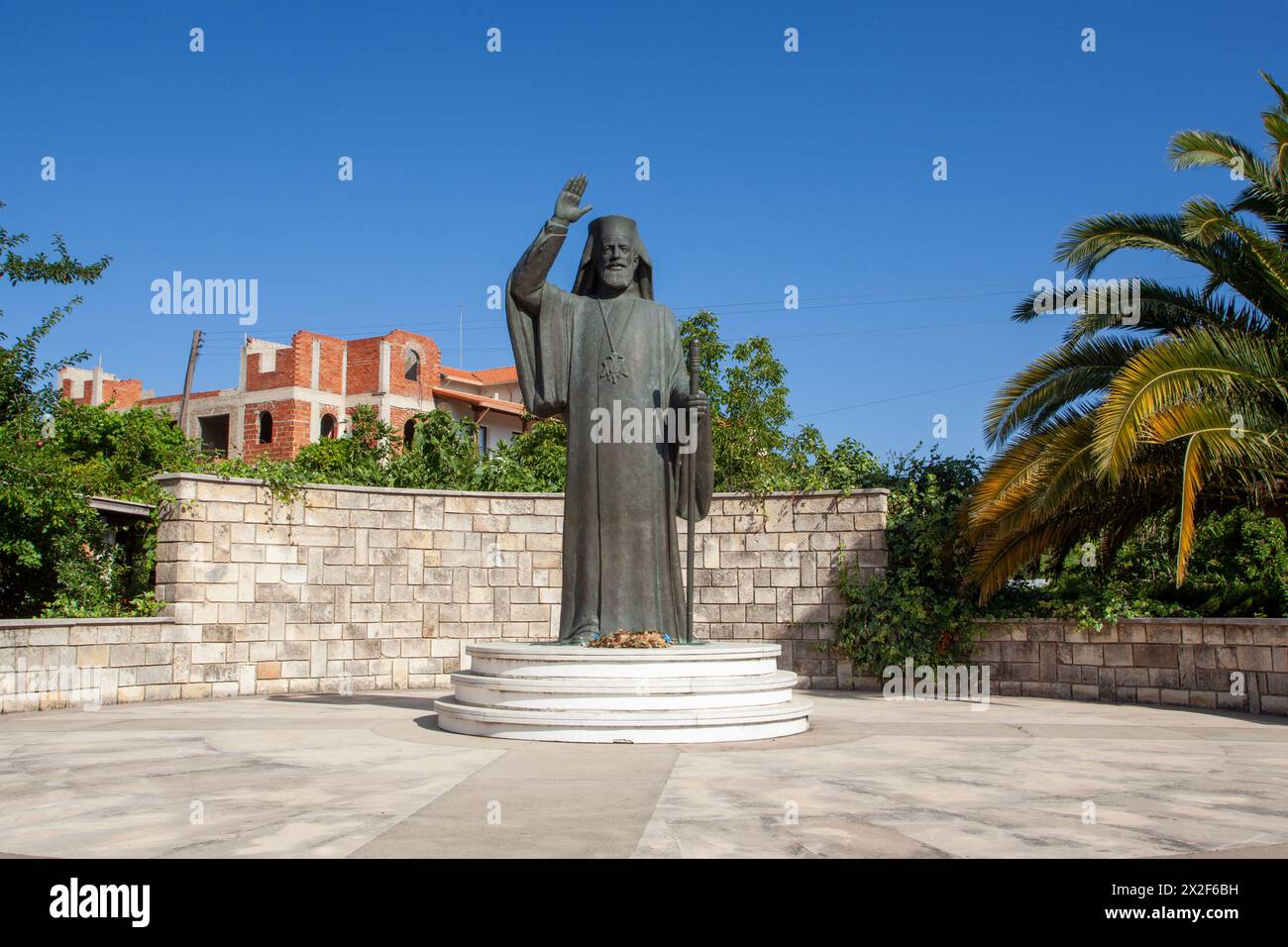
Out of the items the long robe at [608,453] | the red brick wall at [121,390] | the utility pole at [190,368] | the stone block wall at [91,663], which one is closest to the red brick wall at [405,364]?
the utility pole at [190,368]

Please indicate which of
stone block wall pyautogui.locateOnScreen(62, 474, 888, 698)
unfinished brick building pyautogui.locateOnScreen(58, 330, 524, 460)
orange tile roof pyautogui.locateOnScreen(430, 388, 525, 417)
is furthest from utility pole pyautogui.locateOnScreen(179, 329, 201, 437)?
stone block wall pyautogui.locateOnScreen(62, 474, 888, 698)

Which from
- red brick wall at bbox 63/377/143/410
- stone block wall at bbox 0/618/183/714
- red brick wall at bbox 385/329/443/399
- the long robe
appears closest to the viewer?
the long robe

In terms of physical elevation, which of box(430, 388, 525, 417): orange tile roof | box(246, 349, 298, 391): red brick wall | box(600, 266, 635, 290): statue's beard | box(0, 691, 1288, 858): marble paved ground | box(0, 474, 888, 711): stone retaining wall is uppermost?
box(246, 349, 298, 391): red brick wall

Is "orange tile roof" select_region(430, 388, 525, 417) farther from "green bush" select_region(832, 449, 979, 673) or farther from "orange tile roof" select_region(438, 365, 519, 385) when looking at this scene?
"green bush" select_region(832, 449, 979, 673)

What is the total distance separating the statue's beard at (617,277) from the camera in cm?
809

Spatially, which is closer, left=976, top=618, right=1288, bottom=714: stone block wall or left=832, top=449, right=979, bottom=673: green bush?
left=976, top=618, right=1288, bottom=714: stone block wall

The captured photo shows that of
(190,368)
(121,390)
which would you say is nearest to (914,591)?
(190,368)

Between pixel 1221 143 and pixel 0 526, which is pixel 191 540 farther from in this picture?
pixel 1221 143

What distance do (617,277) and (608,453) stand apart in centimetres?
130

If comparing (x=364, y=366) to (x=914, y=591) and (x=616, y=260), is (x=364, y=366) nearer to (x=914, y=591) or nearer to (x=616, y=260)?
(x=914, y=591)

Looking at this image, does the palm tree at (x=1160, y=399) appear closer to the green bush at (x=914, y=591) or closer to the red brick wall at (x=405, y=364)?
the green bush at (x=914, y=591)

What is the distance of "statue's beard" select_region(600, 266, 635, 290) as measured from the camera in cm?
809

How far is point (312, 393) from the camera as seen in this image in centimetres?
3406

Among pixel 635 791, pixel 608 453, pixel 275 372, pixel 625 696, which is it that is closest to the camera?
pixel 635 791
